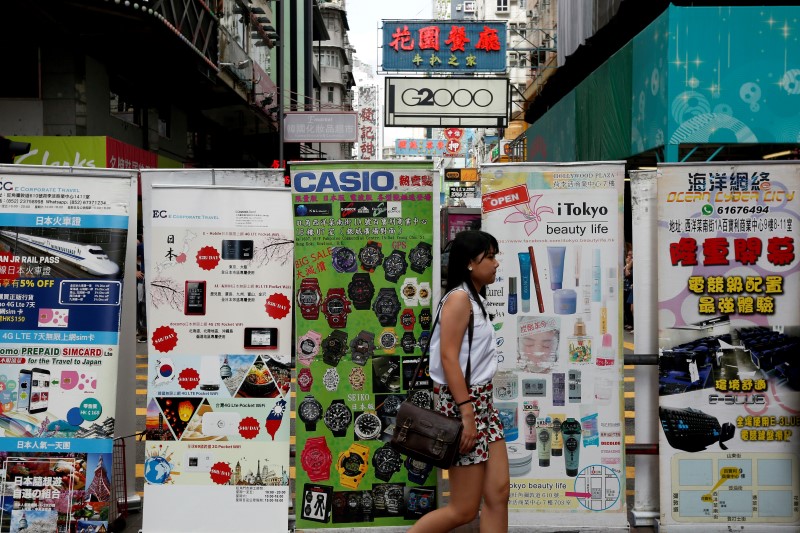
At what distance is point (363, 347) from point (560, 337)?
121 cm

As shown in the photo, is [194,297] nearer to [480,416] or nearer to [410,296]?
[410,296]

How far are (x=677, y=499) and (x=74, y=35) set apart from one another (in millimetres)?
13783

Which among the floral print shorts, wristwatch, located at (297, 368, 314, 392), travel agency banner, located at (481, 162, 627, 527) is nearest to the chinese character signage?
travel agency banner, located at (481, 162, 627, 527)

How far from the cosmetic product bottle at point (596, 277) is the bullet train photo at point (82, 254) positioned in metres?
2.85

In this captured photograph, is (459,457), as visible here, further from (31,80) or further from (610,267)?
(31,80)

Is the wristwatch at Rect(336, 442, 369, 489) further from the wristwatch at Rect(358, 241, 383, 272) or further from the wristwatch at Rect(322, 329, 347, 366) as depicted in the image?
the wristwatch at Rect(358, 241, 383, 272)

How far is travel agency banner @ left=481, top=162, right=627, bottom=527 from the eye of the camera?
4996 millimetres

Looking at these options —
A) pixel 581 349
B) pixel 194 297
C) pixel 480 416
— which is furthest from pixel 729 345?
pixel 194 297

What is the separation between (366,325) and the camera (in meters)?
4.91

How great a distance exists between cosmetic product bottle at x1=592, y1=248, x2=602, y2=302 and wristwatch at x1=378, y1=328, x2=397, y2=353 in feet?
4.10

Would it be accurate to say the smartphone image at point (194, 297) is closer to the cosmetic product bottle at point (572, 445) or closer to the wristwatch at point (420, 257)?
the wristwatch at point (420, 257)

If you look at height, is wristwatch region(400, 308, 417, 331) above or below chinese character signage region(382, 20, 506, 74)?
below

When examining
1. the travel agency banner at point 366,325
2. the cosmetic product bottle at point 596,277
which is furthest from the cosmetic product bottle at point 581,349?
the travel agency banner at point 366,325

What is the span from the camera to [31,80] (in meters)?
15.0
